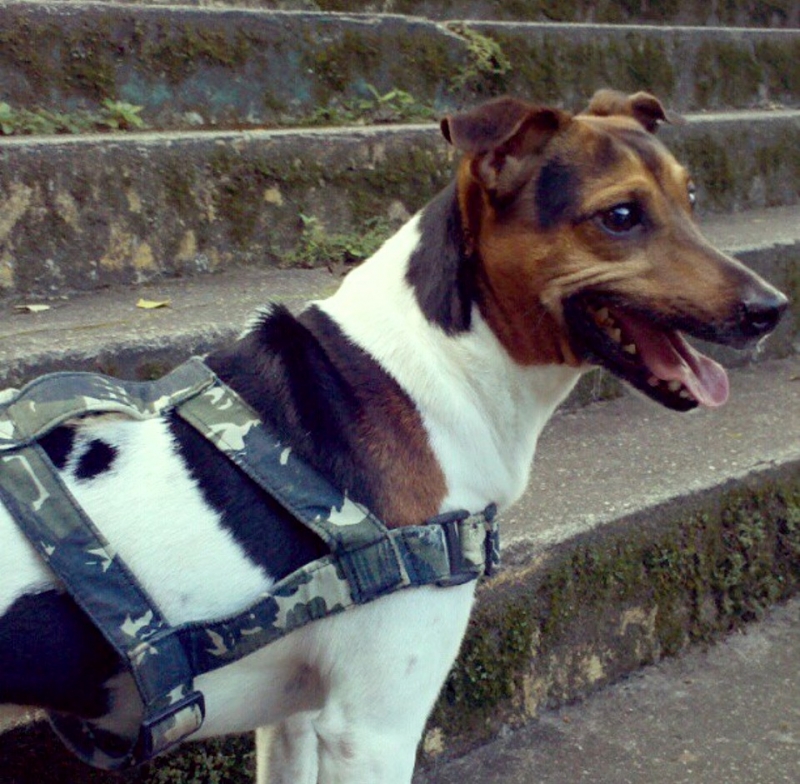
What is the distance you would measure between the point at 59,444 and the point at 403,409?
60 cm

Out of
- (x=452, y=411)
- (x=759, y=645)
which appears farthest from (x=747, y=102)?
(x=452, y=411)

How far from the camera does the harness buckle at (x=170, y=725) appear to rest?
1.67 metres

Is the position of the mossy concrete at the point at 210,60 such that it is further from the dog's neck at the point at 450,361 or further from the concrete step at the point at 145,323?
the dog's neck at the point at 450,361

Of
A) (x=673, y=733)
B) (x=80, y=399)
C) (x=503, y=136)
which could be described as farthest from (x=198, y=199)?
(x=673, y=733)

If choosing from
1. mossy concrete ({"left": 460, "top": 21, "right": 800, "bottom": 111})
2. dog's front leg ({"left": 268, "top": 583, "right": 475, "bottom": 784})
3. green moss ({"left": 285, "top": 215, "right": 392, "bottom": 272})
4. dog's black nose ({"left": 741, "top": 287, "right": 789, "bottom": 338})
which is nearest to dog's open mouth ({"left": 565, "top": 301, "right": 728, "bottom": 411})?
dog's black nose ({"left": 741, "top": 287, "right": 789, "bottom": 338})

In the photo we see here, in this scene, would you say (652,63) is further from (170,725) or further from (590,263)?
(170,725)

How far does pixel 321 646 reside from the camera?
1.81 meters

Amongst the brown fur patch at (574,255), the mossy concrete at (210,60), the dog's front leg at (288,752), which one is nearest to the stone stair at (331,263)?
the mossy concrete at (210,60)

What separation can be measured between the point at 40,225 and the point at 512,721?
1.96 m

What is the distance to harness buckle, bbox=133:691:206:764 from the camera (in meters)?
1.67

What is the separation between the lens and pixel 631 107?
2.42 meters

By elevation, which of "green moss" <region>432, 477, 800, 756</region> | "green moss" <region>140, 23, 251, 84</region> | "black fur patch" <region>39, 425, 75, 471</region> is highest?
"green moss" <region>140, 23, 251, 84</region>

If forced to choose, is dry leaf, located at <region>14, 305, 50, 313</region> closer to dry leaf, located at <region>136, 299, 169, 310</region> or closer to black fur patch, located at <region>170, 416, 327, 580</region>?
dry leaf, located at <region>136, 299, 169, 310</region>

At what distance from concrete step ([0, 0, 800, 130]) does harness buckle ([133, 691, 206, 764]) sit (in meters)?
2.27
